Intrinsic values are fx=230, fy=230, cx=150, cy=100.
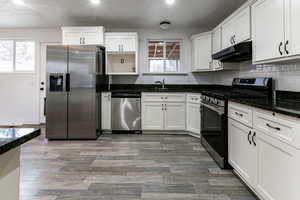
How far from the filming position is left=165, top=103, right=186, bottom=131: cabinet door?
480 centimetres

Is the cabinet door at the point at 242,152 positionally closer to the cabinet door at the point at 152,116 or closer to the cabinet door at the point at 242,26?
the cabinet door at the point at 242,26

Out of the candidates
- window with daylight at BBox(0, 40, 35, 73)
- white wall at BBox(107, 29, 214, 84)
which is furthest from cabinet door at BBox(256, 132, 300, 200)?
window with daylight at BBox(0, 40, 35, 73)

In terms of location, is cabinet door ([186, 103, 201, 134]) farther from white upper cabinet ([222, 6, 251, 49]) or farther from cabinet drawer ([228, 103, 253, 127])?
cabinet drawer ([228, 103, 253, 127])

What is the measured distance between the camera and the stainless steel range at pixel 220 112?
110 inches

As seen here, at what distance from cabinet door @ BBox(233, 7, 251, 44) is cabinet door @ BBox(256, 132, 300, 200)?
62.0 inches

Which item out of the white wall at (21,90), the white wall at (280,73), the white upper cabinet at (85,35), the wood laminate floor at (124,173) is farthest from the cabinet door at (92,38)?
the white wall at (280,73)

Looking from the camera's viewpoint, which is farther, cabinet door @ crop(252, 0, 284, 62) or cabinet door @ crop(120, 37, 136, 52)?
cabinet door @ crop(120, 37, 136, 52)

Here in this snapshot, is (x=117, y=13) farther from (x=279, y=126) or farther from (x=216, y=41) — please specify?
(x=279, y=126)

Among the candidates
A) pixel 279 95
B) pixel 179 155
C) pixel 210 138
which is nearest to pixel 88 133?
pixel 179 155

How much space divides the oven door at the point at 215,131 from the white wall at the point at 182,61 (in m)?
1.86

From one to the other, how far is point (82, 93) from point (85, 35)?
143 centimetres

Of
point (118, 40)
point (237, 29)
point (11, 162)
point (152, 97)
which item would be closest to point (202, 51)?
point (152, 97)

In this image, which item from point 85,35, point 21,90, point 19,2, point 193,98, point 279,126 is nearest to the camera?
point 279,126

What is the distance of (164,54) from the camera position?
5.52 meters
